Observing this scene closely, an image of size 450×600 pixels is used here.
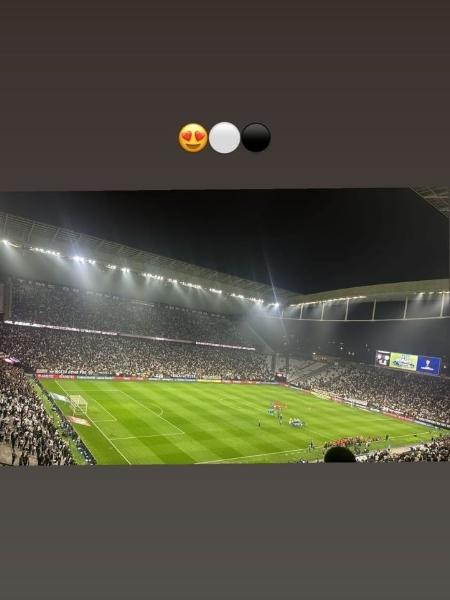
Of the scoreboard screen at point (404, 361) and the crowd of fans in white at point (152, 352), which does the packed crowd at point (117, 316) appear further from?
the scoreboard screen at point (404, 361)

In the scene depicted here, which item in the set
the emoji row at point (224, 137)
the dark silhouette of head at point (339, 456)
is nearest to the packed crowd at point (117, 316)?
the dark silhouette of head at point (339, 456)

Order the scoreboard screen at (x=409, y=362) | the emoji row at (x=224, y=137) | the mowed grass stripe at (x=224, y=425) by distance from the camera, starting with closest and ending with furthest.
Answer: the emoji row at (x=224, y=137), the mowed grass stripe at (x=224, y=425), the scoreboard screen at (x=409, y=362)

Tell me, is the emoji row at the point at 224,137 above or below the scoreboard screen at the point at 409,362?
above

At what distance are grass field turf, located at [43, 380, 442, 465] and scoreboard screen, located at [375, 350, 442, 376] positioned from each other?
11.8ft

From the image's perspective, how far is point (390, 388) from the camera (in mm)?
26922

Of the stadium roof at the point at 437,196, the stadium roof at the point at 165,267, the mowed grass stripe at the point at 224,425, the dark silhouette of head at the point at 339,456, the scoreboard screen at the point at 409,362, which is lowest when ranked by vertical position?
the mowed grass stripe at the point at 224,425

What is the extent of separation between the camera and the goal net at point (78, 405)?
16320mm

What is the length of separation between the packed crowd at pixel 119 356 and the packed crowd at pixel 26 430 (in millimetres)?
7692

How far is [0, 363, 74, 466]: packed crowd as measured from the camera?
8.20 metres

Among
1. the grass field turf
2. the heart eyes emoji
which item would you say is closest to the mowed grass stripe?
the grass field turf

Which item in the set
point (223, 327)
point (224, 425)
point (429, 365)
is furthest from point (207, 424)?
point (429, 365)

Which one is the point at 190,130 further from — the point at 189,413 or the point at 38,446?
the point at 189,413

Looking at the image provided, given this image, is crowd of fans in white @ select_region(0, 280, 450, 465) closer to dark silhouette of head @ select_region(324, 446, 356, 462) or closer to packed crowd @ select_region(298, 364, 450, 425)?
packed crowd @ select_region(298, 364, 450, 425)

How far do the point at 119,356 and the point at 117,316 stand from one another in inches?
218
